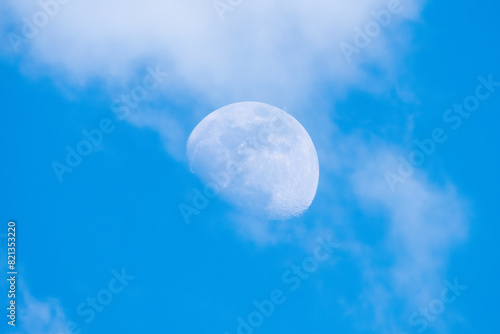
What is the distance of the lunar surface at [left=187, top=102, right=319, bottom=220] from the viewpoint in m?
32.8

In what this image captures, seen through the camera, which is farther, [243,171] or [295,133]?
[295,133]

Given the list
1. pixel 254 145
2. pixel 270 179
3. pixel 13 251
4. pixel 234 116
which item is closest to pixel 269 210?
pixel 270 179

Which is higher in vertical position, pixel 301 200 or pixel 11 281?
pixel 301 200

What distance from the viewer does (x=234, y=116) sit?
34.4 meters

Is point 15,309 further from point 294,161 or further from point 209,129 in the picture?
point 294,161

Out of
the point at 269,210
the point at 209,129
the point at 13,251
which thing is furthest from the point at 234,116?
the point at 13,251

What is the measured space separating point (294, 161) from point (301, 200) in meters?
2.62

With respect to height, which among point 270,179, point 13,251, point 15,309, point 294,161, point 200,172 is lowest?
point 15,309

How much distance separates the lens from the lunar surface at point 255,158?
108 feet

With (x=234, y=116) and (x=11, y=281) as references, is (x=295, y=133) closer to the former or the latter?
(x=234, y=116)

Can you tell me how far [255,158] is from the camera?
3275cm

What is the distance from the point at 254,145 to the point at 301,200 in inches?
198

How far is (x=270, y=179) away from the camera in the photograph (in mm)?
33125

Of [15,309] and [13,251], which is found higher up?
[13,251]
